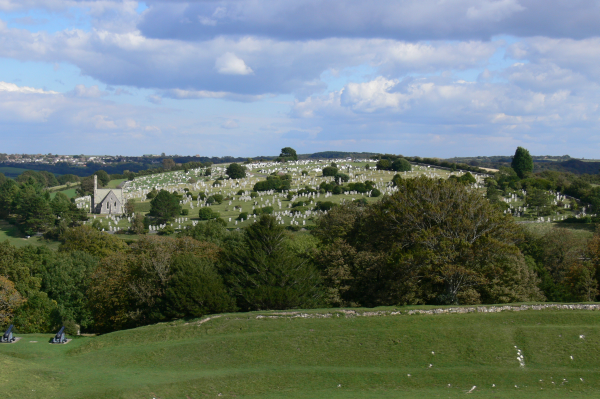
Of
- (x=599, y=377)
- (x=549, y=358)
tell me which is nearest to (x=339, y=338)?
(x=549, y=358)

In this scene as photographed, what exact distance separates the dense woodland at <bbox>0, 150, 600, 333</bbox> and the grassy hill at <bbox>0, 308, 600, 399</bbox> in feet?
14.9

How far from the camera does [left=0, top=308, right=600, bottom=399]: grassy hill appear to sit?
61.5 feet

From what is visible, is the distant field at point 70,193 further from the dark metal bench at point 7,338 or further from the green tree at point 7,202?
the dark metal bench at point 7,338

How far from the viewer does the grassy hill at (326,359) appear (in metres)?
18.8

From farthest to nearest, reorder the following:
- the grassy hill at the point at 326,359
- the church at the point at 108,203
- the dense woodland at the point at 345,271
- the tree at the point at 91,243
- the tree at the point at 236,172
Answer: the tree at the point at 236,172 < the church at the point at 108,203 < the tree at the point at 91,243 < the dense woodland at the point at 345,271 < the grassy hill at the point at 326,359

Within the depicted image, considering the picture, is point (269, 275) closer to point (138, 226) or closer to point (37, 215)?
point (138, 226)

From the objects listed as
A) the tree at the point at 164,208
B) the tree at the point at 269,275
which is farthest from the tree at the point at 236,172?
the tree at the point at 269,275

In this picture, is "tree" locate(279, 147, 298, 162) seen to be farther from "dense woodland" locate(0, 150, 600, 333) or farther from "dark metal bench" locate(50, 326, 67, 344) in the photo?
"dark metal bench" locate(50, 326, 67, 344)

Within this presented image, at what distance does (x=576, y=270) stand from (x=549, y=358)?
19505 millimetres

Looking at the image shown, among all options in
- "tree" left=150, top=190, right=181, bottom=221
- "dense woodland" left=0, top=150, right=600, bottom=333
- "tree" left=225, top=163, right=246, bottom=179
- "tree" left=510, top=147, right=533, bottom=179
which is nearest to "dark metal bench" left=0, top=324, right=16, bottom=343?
"dense woodland" left=0, top=150, right=600, bottom=333

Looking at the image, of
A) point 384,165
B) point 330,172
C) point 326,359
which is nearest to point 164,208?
point 330,172

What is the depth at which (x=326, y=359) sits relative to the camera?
22.0m

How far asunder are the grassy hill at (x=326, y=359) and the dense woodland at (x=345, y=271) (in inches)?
179

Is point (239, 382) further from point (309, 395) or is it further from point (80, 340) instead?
point (80, 340)
